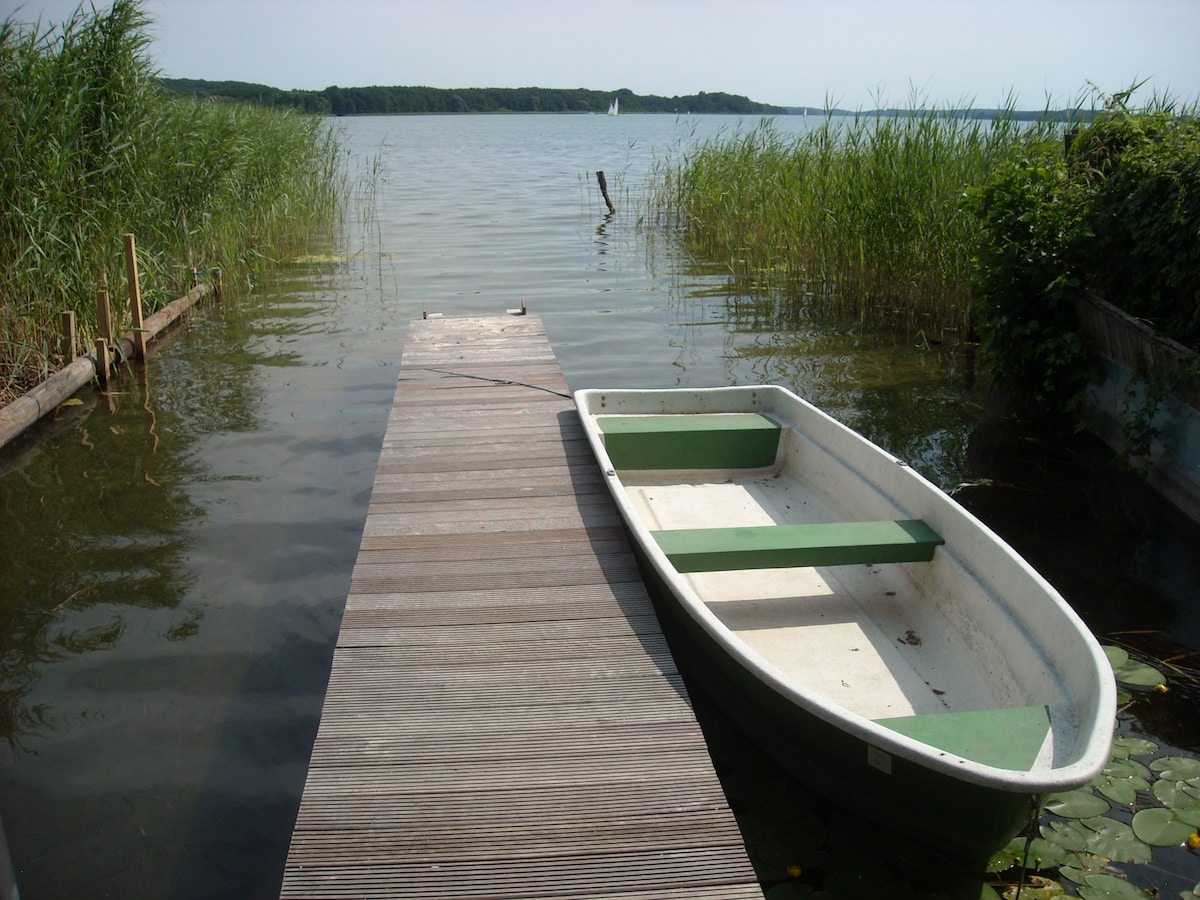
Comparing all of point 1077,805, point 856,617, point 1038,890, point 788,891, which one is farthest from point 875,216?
point 788,891

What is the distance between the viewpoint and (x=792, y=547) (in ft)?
11.0

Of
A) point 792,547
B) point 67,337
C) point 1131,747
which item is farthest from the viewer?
point 67,337

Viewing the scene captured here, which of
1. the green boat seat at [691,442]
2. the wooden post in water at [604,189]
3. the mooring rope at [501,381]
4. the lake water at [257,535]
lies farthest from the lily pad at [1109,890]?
the wooden post in water at [604,189]

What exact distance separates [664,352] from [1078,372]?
3666 mm

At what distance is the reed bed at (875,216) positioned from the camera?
834 centimetres

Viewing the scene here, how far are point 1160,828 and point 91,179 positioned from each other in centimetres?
774

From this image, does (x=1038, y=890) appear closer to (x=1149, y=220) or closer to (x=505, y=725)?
(x=505, y=725)

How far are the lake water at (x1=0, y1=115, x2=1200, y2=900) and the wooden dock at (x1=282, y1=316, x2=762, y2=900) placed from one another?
595mm

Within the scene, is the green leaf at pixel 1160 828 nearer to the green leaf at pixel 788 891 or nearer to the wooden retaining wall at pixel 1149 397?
the green leaf at pixel 788 891

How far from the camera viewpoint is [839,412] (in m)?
6.89

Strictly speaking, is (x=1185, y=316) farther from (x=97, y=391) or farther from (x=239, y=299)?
(x=239, y=299)

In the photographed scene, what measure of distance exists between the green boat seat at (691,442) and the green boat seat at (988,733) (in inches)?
92.5

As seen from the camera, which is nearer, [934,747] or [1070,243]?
[934,747]

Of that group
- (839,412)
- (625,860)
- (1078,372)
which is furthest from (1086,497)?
(625,860)
